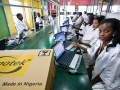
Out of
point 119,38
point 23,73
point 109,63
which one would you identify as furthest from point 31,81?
point 119,38

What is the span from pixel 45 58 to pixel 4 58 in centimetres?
29

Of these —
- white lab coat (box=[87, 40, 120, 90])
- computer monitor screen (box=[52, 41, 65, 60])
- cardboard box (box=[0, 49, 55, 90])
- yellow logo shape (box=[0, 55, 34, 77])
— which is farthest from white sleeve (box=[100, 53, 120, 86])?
yellow logo shape (box=[0, 55, 34, 77])

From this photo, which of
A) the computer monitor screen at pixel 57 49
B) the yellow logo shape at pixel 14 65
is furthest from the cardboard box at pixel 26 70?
the computer monitor screen at pixel 57 49

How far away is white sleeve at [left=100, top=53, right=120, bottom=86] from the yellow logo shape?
2.81ft

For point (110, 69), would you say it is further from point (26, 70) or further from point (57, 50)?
point (26, 70)

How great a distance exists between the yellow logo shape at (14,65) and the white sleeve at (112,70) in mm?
858

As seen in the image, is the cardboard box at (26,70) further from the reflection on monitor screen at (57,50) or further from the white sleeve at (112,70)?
the white sleeve at (112,70)

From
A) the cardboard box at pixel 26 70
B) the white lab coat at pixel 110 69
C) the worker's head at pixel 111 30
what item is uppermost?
the worker's head at pixel 111 30

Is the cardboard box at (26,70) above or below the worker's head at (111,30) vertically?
below

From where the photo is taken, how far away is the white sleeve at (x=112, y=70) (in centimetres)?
92

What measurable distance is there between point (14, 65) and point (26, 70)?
10 cm

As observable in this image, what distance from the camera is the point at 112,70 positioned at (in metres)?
0.95

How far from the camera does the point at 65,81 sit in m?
0.84

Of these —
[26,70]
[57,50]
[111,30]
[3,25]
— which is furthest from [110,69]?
[3,25]
